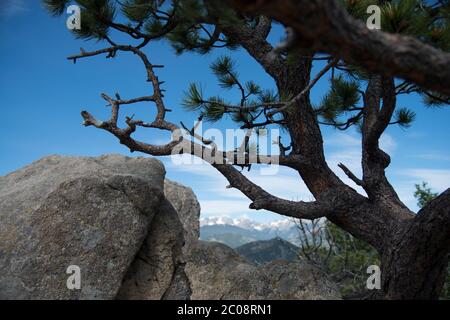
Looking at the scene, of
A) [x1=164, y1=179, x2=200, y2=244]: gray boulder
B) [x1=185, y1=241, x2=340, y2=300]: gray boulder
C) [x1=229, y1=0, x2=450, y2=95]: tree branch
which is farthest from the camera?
[x1=164, y1=179, x2=200, y2=244]: gray boulder

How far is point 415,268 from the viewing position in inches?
193

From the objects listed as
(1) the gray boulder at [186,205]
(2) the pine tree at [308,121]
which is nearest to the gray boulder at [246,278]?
(2) the pine tree at [308,121]

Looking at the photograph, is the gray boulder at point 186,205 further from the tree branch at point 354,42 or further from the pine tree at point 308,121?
the tree branch at point 354,42

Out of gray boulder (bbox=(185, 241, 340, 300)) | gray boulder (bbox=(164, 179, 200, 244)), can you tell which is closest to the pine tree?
gray boulder (bbox=(185, 241, 340, 300))

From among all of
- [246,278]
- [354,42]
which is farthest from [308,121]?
[354,42]

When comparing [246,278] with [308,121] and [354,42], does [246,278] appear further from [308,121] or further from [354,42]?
[354,42]

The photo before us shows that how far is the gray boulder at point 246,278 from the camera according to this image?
236 inches

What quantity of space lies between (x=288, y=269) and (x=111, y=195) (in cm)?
271

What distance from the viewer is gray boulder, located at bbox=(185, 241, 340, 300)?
5.99 metres

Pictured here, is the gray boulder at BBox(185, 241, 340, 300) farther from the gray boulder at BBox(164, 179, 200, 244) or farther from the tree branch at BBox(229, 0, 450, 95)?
the tree branch at BBox(229, 0, 450, 95)

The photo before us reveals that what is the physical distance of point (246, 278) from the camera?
6285mm

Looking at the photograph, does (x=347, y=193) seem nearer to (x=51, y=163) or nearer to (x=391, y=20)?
(x=391, y=20)

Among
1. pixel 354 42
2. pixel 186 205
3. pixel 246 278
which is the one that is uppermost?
pixel 354 42
